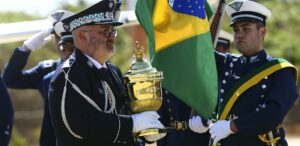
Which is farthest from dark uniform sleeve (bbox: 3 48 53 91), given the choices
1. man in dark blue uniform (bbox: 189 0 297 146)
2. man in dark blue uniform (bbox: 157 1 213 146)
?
man in dark blue uniform (bbox: 189 0 297 146)

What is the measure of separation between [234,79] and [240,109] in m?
0.26

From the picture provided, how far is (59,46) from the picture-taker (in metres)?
8.40

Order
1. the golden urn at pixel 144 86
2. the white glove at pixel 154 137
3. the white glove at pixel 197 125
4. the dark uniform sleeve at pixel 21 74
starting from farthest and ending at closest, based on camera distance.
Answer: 1. the dark uniform sleeve at pixel 21 74
2. the white glove at pixel 197 125
3. the white glove at pixel 154 137
4. the golden urn at pixel 144 86

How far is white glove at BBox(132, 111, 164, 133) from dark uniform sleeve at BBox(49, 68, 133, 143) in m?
0.03

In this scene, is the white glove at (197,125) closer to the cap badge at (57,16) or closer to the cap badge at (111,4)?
the cap badge at (111,4)

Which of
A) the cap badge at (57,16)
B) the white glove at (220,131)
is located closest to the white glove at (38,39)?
the cap badge at (57,16)

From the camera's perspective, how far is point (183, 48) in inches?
249

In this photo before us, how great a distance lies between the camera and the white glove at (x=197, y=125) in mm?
6904

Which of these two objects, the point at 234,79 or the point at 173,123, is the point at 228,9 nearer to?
the point at 234,79

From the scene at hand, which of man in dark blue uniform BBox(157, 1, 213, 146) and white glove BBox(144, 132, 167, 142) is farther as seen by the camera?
man in dark blue uniform BBox(157, 1, 213, 146)

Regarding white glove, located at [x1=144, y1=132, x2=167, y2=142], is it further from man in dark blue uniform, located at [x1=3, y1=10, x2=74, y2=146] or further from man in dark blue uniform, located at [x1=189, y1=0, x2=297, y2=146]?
man in dark blue uniform, located at [x1=3, y1=10, x2=74, y2=146]

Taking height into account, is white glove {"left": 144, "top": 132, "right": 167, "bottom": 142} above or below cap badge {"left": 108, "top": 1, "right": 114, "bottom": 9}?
below

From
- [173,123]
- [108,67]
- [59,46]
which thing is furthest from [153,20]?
[59,46]

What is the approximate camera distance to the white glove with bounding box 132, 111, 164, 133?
5.57m
